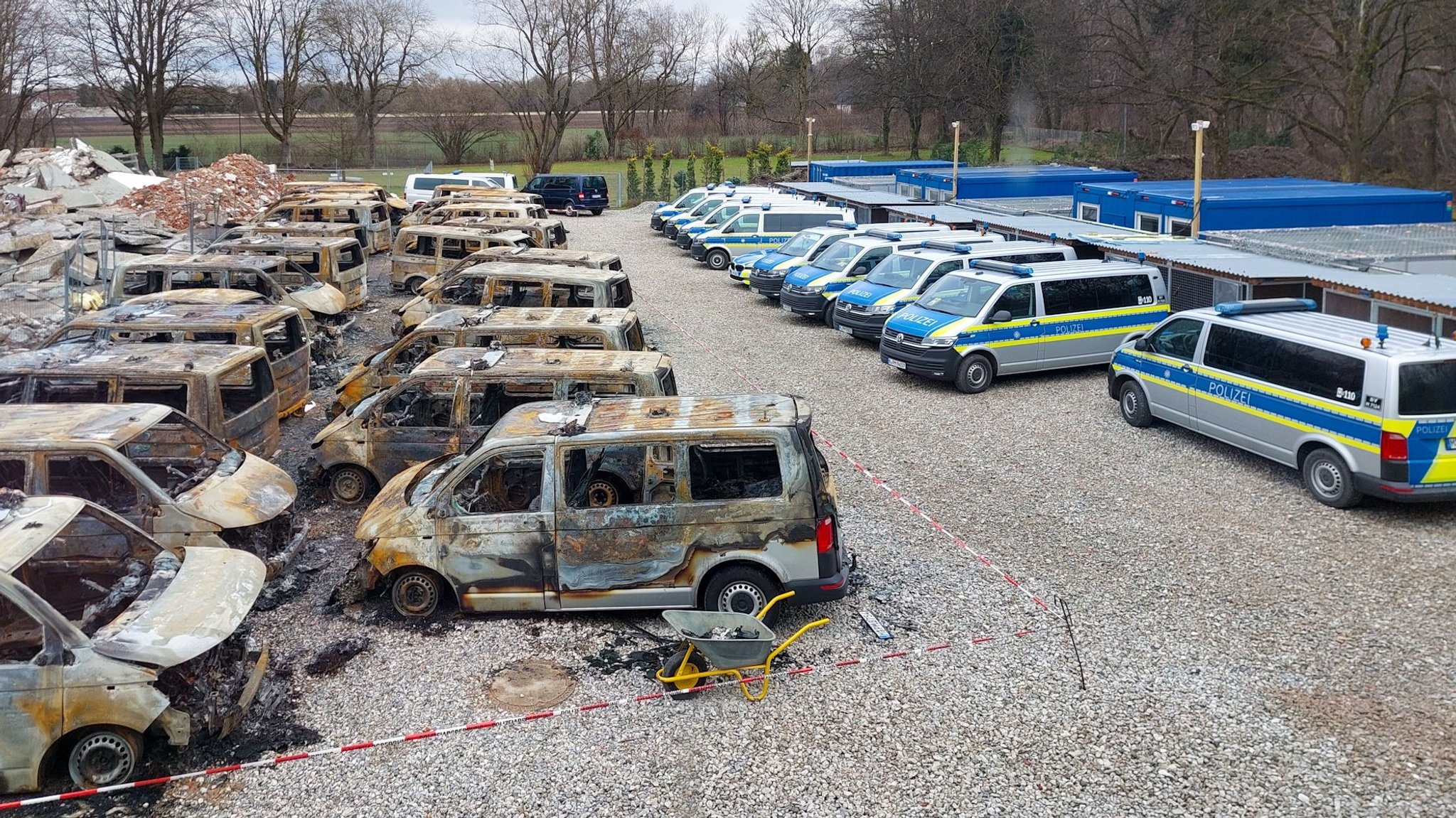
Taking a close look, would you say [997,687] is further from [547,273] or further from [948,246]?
[948,246]

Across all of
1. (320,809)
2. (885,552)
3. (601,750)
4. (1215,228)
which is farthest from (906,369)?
(320,809)

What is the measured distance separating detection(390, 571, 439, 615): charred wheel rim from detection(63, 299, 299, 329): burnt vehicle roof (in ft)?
19.6

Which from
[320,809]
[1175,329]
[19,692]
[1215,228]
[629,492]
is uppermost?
[1215,228]

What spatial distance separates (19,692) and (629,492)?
13.1 feet

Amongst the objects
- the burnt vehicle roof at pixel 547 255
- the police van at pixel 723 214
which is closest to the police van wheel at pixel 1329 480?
the burnt vehicle roof at pixel 547 255

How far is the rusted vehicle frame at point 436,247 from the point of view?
74.2 ft

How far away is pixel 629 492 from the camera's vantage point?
8.52m

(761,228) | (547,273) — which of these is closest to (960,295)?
(547,273)

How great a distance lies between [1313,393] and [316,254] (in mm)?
16188

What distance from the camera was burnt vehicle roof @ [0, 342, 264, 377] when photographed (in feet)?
35.7

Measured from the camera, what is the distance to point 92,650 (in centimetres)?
631

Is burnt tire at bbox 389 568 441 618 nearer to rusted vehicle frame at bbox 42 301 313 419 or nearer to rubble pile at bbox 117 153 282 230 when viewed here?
rusted vehicle frame at bbox 42 301 313 419

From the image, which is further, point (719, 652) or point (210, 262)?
point (210, 262)

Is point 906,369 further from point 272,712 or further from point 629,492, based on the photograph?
point 272,712
